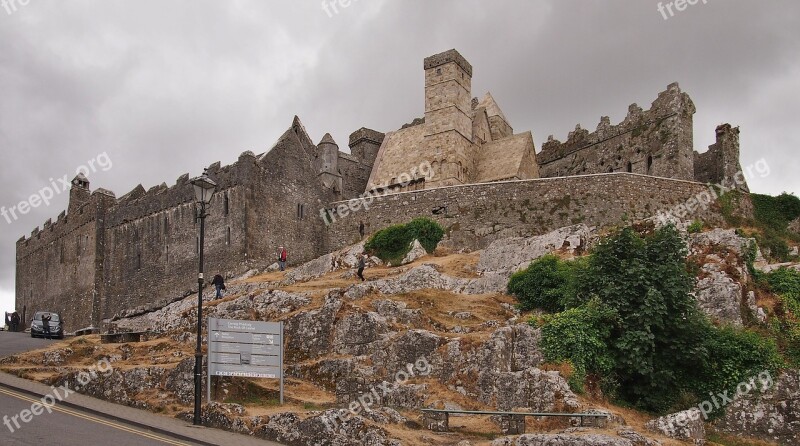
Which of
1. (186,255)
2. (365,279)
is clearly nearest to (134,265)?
(186,255)

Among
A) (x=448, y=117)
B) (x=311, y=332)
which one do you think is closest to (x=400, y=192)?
(x=448, y=117)

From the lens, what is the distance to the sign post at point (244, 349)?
914 inches

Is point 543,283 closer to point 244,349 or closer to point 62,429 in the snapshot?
point 244,349

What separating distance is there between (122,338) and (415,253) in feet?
43.5

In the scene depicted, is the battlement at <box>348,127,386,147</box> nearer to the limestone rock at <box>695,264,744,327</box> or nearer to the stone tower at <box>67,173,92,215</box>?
the stone tower at <box>67,173,92,215</box>

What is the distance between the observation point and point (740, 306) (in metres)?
26.3

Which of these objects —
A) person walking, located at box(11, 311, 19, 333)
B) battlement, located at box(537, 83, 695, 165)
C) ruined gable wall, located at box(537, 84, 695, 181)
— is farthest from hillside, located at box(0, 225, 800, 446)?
person walking, located at box(11, 311, 19, 333)

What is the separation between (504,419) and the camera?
20.8 m

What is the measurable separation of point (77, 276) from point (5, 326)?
616 centimetres

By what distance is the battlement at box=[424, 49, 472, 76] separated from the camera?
4625 centimetres

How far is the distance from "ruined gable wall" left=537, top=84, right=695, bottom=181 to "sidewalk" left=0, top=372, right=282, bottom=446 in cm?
3032

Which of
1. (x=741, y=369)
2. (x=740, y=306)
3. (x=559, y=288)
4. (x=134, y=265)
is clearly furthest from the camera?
(x=134, y=265)

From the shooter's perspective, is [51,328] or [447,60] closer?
[51,328]

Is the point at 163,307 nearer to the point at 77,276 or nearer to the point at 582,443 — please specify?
the point at 77,276
